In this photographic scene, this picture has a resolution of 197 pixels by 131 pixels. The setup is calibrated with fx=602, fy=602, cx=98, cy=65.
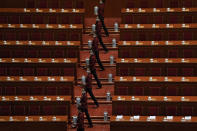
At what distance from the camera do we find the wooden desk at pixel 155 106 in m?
4.41

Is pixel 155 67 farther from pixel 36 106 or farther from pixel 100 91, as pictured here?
pixel 36 106

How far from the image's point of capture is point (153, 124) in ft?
13.8

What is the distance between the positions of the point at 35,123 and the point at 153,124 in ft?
2.73

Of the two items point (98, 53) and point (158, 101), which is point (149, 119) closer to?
point (158, 101)

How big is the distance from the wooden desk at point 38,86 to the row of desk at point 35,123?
0.42m

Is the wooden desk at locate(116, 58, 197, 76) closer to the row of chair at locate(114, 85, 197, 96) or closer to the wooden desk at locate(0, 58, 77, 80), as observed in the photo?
the row of chair at locate(114, 85, 197, 96)

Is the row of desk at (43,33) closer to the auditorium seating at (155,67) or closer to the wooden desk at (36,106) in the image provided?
the auditorium seating at (155,67)

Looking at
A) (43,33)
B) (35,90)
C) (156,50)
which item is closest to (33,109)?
(35,90)

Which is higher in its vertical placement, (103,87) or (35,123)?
(103,87)

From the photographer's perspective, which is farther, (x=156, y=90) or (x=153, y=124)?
(x=156, y=90)

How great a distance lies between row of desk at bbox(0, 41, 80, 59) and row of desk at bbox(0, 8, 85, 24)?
0.38m

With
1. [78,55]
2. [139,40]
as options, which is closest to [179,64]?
[139,40]

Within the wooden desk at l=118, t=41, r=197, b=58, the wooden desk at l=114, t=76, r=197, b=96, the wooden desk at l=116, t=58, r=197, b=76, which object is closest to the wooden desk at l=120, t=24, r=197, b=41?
the wooden desk at l=118, t=41, r=197, b=58

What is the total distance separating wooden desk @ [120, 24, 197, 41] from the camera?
5.19m
